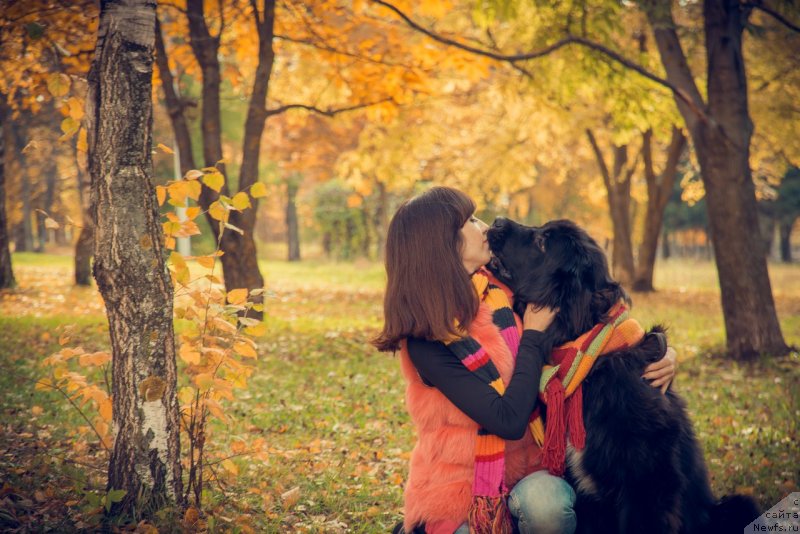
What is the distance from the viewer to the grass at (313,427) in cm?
342

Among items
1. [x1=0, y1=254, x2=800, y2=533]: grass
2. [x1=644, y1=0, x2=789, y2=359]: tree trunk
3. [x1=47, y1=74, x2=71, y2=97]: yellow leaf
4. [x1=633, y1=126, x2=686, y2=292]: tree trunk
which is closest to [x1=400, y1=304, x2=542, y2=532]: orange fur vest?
[x1=0, y1=254, x2=800, y2=533]: grass

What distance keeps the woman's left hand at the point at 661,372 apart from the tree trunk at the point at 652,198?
1288 cm

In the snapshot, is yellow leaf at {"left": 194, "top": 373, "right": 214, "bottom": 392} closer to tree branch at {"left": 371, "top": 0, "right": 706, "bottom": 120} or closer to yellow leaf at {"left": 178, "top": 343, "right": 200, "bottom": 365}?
yellow leaf at {"left": 178, "top": 343, "right": 200, "bottom": 365}

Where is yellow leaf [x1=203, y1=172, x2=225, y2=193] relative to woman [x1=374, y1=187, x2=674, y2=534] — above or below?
above

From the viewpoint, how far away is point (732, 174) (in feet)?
23.2

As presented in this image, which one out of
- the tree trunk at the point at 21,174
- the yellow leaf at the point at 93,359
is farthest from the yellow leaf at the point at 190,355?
the tree trunk at the point at 21,174

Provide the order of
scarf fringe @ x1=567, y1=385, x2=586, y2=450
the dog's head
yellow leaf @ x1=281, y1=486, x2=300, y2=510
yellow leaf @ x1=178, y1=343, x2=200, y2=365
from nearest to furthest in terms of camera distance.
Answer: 1. scarf fringe @ x1=567, y1=385, x2=586, y2=450
2. the dog's head
3. yellow leaf @ x1=178, y1=343, x2=200, y2=365
4. yellow leaf @ x1=281, y1=486, x2=300, y2=510

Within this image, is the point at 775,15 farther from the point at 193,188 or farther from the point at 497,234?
the point at 193,188

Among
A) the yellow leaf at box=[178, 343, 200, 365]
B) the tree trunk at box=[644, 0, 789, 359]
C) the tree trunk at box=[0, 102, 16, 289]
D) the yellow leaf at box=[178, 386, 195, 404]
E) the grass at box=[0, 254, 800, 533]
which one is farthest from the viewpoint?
the tree trunk at box=[0, 102, 16, 289]

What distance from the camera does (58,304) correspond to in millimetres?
9961

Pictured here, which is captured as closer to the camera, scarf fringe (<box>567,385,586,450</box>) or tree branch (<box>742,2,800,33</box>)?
scarf fringe (<box>567,385,586,450</box>)

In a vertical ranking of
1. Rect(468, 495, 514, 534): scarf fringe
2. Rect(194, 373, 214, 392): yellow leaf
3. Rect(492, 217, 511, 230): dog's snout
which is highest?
Rect(492, 217, 511, 230): dog's snout

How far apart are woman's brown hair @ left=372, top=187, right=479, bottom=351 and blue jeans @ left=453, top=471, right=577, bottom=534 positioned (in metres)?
0.68

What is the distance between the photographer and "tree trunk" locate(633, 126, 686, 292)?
1448 cm
